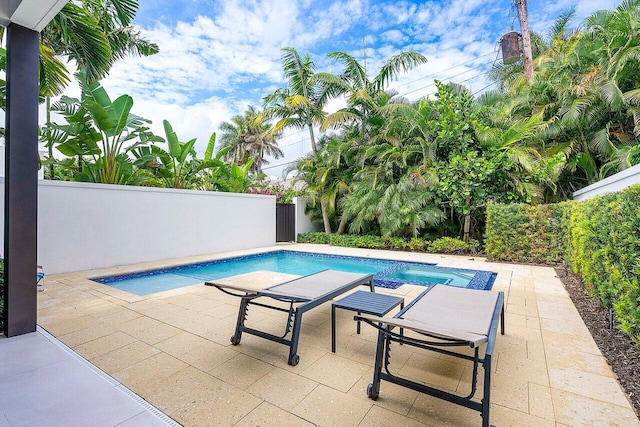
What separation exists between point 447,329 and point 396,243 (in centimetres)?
959

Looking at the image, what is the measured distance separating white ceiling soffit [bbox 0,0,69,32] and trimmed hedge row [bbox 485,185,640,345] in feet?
21.0

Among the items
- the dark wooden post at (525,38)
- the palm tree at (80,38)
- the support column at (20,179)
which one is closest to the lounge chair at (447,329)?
the support column at (20,179)

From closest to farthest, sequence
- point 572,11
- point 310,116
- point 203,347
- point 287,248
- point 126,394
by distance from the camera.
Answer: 1. point 126,394
2. point 203,347
3. point 287,248
4. point 310,116
5. point 572,11

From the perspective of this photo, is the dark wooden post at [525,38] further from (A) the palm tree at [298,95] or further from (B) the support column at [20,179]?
(B) the support column at [20,179]

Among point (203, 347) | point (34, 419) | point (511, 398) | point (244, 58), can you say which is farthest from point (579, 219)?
point (244, 58)

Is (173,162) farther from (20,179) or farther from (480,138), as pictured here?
(480,138)

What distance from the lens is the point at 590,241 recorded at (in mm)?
5012

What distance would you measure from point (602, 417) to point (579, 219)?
195 inches

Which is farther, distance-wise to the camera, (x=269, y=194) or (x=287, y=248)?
(x=269, y=194)

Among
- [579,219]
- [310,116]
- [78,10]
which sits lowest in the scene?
[579,219]

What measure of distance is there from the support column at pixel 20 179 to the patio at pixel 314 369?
61cm

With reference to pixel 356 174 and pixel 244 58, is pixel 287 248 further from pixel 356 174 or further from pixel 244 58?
pixel 244 58

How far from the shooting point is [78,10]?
5211mm

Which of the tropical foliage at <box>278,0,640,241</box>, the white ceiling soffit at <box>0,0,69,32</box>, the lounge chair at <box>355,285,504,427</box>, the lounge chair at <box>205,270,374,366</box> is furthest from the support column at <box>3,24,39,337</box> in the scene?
the tropical foliage at <box>278,0,640,241</box>
